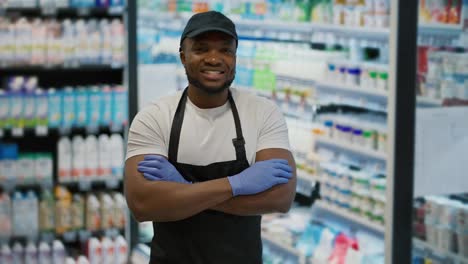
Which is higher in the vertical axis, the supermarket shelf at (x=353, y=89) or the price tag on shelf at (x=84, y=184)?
the supermarket shelf at (x=353, y=89)

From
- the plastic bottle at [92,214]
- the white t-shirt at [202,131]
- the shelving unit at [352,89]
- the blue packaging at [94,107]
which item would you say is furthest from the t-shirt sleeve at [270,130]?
the plastic bottle at [92,214]

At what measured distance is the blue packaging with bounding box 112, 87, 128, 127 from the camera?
605 centimetres

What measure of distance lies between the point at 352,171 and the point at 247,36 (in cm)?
199

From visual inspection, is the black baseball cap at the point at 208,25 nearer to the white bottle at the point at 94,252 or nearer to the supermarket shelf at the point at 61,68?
the supermarket shelf at the point at 61,68

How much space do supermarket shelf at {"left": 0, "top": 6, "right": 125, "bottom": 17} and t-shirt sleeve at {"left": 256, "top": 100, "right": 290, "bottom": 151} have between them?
360 cm

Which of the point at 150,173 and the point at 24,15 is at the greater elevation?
the point at 24,15

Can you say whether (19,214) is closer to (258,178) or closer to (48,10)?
(48,10)

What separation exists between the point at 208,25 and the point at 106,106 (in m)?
3.69

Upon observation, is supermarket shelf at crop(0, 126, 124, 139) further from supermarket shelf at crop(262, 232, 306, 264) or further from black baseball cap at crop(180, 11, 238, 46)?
black baseball cap at crop(180, 11, 238, 46)

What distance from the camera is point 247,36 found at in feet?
24.4

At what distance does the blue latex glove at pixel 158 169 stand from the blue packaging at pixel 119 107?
3.61 m

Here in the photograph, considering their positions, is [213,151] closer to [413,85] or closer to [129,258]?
[413,85]

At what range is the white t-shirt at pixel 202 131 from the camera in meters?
2.53

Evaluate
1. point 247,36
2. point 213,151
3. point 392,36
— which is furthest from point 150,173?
point 247,36
